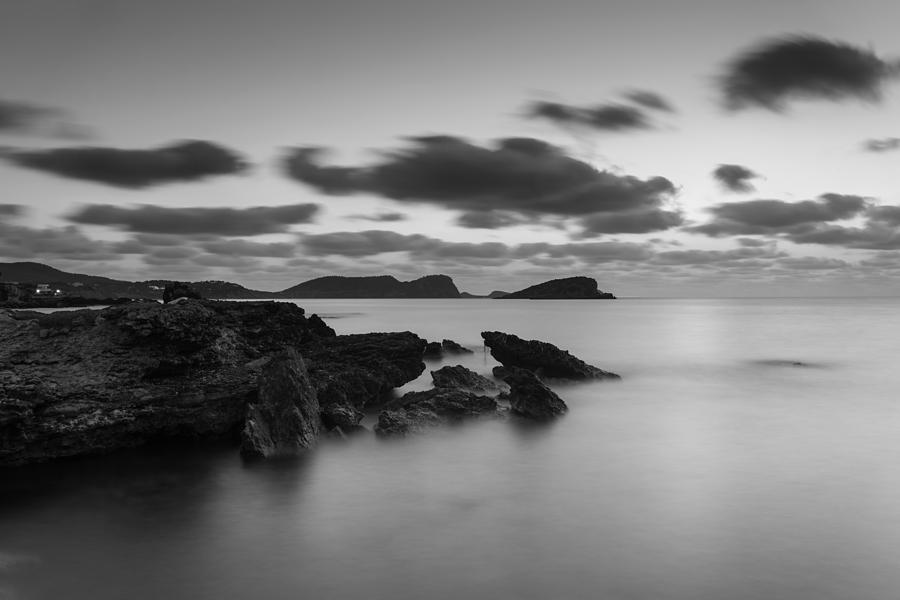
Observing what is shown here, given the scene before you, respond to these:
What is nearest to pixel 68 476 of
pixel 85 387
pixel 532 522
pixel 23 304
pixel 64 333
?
pixel 85 387

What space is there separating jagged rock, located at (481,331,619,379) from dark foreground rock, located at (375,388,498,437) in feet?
30.5

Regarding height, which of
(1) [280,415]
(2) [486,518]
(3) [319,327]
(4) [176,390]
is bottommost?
(2) [486,518]

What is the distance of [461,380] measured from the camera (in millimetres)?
25484

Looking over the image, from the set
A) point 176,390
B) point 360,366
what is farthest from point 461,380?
point 176,390

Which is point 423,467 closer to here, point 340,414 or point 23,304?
point 340,414

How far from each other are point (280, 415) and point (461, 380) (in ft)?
33.0

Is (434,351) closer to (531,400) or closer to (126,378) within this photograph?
(531,400)

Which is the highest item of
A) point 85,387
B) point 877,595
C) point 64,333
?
point 64,333

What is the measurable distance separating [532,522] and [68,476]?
11.5 meters

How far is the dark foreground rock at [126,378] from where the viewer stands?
14.9 m

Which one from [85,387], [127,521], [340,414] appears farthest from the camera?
[340,414]

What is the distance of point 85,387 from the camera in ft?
51.6

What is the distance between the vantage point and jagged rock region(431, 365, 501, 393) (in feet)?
81.9

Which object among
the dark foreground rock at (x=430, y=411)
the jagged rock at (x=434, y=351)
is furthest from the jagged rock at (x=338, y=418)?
the jagged rock at (x=434, y=351)
